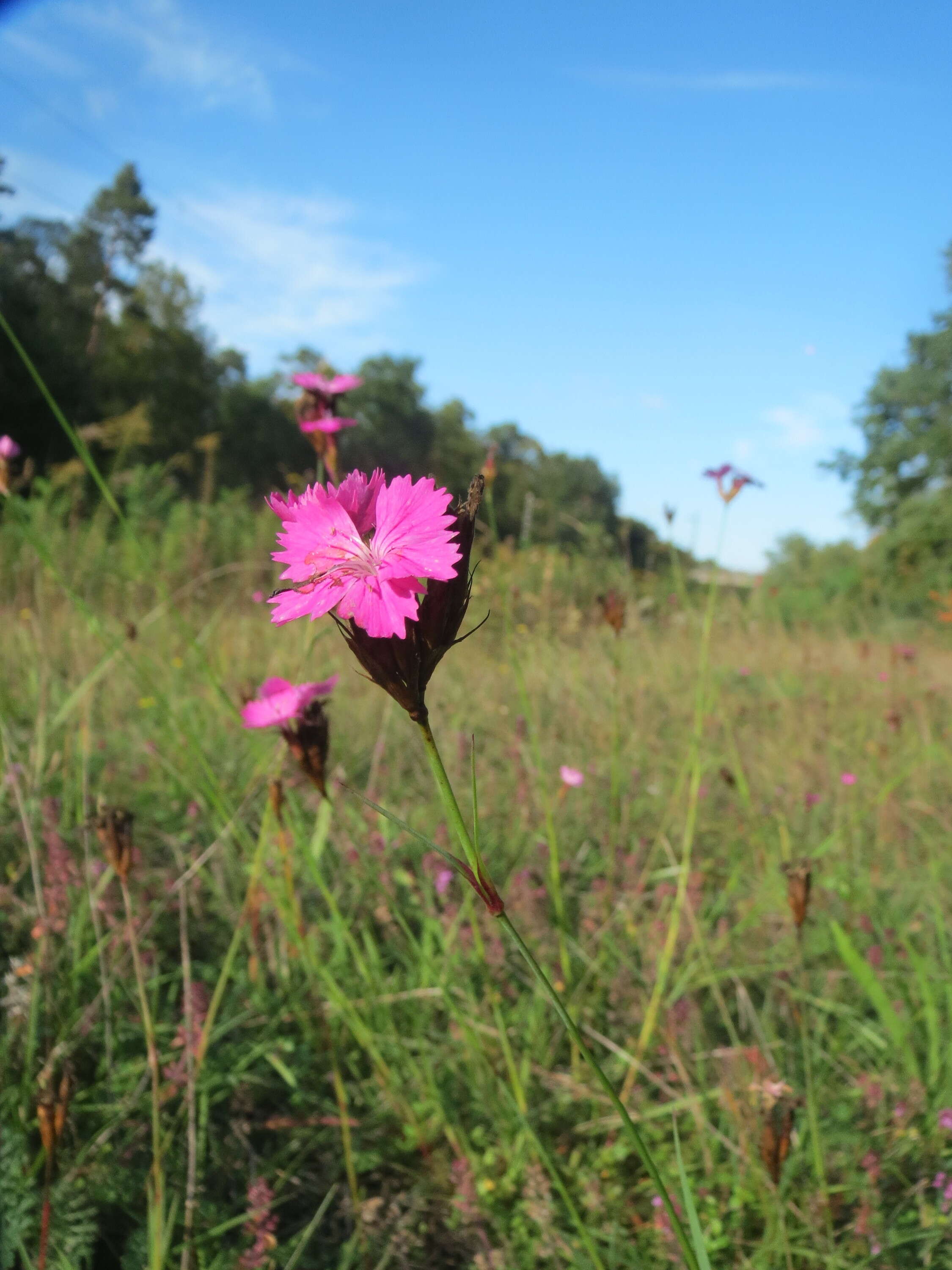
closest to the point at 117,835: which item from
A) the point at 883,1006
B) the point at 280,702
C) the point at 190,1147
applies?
the point at 280,702

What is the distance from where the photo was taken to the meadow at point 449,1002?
99 cm

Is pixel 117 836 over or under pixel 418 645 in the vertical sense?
under

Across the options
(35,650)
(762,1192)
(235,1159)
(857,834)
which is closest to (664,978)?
(762,1192)

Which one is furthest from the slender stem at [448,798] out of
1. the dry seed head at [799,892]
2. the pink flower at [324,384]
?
the pink flower at [324,384]

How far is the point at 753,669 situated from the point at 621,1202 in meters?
3.29

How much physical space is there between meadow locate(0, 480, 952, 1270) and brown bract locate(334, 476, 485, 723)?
20 millimetres

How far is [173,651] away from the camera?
3172mm

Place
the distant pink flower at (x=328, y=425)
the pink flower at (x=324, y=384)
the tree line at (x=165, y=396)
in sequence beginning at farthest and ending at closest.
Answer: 1. the tree line at (x=165, y=396)
2. the pink flower at (x=324, y=384)
3. the distant pink flower at (x=328, y=425)

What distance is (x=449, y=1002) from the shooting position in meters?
0.99

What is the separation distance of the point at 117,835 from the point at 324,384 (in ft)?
2.37

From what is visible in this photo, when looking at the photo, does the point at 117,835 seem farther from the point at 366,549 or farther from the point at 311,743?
the point at 366,549

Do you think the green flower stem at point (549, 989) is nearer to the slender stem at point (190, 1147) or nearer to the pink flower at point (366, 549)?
the pink flower at point (366, 549)

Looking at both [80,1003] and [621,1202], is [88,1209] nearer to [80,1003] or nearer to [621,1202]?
[80,1003]

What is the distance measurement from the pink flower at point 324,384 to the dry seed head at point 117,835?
678 mm
